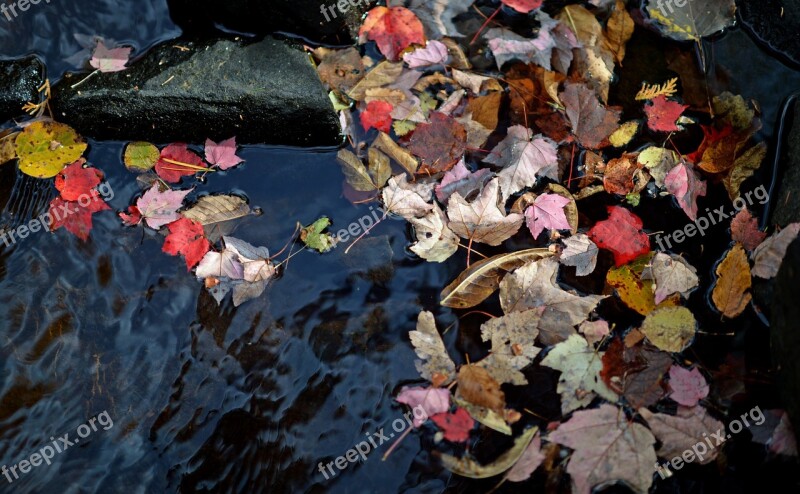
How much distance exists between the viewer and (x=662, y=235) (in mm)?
2836

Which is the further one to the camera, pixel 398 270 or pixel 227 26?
pixel 227 26

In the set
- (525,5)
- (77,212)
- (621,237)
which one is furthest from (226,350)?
(525,5)

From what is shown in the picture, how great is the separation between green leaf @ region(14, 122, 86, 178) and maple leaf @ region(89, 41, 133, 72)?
396mm

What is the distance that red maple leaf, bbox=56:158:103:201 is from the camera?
3037 mm

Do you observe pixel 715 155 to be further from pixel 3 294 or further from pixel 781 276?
pixel 3 294

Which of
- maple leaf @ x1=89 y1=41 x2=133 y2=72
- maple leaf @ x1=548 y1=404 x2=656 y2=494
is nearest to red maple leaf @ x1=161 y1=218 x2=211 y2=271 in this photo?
maple leaf @ x1=89 y1=41 x2=133 y2=72

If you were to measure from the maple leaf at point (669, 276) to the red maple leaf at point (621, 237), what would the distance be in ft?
0.33

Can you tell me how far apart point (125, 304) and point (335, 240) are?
44.4 inches

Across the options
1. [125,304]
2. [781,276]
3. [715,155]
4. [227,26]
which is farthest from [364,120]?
[781,276]

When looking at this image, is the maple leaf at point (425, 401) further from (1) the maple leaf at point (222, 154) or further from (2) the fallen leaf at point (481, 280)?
(1) the maple leaf at point (222, 154)

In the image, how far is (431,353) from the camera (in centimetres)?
266

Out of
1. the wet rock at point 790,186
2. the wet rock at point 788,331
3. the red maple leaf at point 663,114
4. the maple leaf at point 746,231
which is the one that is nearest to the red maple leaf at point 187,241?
the red maple leaf at point 663,114

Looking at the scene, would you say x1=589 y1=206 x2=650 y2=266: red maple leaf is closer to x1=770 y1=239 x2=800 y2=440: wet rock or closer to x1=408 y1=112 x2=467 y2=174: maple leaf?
x1=770 y1=239 x2=800 y2=440: wet rock

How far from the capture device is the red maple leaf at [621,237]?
2.76m
